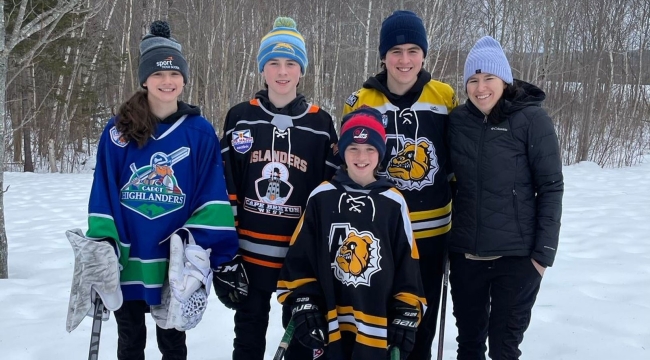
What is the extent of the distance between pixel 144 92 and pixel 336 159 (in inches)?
42.9

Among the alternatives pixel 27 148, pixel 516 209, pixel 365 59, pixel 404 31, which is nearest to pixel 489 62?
pixel 404 31

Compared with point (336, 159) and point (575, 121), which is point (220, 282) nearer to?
point (336, 159)

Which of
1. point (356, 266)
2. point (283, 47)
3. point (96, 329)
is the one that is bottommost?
point (96, 329)

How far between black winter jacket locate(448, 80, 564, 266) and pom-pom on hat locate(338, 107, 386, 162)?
0.51 meters

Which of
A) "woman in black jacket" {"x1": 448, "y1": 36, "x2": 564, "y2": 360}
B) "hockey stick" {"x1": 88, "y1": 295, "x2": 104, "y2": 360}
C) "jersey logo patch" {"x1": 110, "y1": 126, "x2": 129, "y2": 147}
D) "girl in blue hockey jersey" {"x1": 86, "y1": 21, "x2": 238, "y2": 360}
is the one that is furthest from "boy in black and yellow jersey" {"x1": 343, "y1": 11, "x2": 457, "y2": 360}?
"hockey stick" {"x1": 88, "y1": 295, "x2": 104, "y2": 360}

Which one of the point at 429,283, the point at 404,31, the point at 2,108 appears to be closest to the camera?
the point at 404,31

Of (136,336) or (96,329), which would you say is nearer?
(96,329)

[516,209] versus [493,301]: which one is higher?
[516,209]

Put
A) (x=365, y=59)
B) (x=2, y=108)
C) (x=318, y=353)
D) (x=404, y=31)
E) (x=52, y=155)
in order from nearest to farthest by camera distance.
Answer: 1. (x=318, y=353)
2. (x=404, y=31)
3. (x=2, y=108)
4. (x=52, y=155)
5. (x=365, y=59)

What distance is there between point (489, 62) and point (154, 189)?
1.89m

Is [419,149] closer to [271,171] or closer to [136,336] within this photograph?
[271,171]

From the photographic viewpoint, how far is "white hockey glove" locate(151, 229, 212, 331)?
2508 mm

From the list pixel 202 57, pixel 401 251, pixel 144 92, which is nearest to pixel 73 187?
pixel 202 57

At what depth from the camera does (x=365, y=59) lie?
16781 mm
